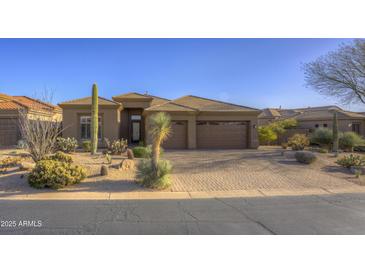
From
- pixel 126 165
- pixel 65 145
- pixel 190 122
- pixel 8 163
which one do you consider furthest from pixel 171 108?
pixel 8 163

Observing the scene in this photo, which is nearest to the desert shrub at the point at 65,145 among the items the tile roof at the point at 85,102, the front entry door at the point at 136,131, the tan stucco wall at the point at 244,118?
the tile roof at the point at 85,102

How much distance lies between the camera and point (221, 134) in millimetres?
18844

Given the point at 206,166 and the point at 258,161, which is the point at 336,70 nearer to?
the point at 258,161

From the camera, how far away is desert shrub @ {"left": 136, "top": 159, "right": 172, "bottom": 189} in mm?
7883

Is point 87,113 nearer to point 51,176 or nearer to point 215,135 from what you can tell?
point 215,135

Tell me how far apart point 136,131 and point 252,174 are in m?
15.1

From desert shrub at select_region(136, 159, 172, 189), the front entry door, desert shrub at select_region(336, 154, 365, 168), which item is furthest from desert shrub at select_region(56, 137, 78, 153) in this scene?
desert shrub at select_region(336, 154, 365, 168)

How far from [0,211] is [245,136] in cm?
1707

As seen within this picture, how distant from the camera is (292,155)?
13773mm

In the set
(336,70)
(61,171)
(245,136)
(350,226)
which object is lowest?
(350,226)

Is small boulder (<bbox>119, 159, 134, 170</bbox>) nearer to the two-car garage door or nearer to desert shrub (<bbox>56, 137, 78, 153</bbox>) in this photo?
desert shrub (<bbox>56, 137, 78, 153</bbox>)

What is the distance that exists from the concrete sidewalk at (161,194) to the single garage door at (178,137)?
35.4ft

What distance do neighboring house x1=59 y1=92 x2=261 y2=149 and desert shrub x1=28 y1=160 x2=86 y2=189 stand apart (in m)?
9.33
